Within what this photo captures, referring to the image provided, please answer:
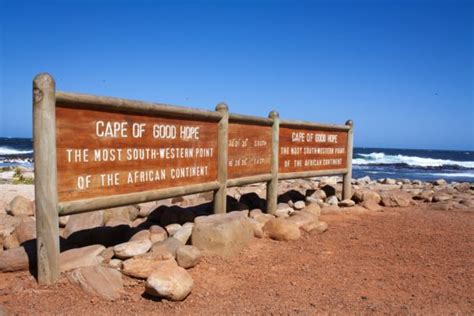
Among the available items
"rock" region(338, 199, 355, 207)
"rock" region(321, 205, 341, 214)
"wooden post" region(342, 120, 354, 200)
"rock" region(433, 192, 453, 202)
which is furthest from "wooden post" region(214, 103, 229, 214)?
"rock" region(433, 192, 453, 202)

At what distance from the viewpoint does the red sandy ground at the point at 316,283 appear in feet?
12.0

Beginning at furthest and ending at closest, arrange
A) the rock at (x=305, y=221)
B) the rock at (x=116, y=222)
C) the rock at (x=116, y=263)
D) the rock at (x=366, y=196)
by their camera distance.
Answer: the rock at (x=366, y=196) → the rock at (x=305, y=221) → the rock at (x=116, y=222) → the rock at (x=116, y=263)

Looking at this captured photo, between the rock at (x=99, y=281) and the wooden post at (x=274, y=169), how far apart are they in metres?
3.73

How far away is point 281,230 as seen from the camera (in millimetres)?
5906

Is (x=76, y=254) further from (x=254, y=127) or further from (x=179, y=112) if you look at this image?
(x=254, y=127)

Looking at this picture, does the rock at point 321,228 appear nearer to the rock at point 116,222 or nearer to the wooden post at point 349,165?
the rock at point 116,222

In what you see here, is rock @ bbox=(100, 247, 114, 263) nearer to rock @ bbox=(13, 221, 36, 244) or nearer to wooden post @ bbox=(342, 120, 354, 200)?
rock @ bbox=(13, 221, 36, 244)

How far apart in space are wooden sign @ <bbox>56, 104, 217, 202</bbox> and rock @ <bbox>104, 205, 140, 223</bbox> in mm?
1617

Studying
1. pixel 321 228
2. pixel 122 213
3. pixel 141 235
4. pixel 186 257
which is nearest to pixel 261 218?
pixel 321 228

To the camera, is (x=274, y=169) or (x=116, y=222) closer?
(x=116, y=222)

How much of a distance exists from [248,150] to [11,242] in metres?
3.48

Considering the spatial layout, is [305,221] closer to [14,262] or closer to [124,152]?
[124,152]

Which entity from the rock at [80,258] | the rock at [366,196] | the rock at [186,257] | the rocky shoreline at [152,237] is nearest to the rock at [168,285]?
the rocky shoreline at [152,237]

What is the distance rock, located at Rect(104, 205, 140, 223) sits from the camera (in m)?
6.54
